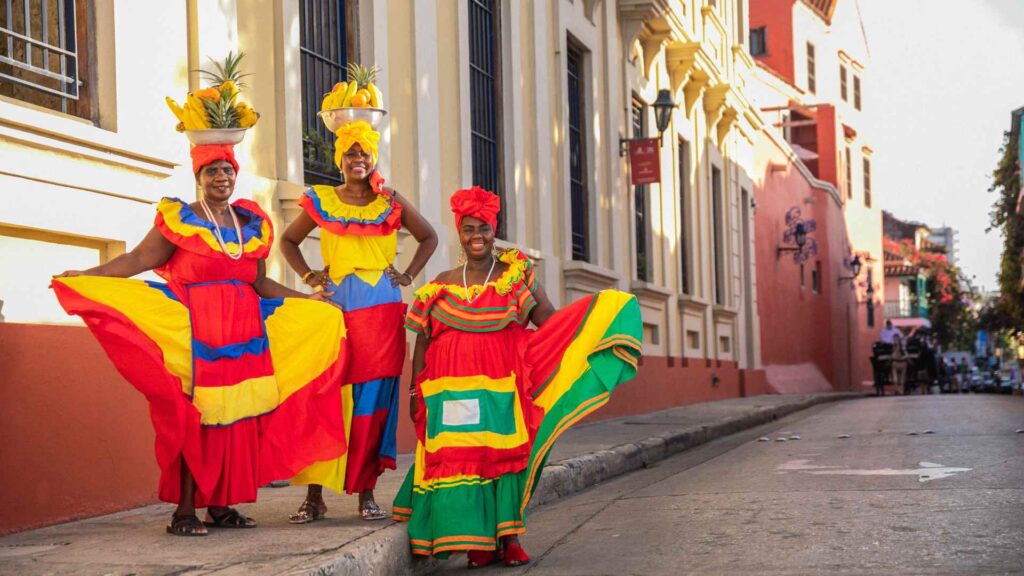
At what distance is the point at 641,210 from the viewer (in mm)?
19391

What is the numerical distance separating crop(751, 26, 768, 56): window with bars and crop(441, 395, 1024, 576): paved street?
29337 mm

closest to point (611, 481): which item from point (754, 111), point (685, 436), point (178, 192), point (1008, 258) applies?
point (685, 436)

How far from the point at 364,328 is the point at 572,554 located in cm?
143

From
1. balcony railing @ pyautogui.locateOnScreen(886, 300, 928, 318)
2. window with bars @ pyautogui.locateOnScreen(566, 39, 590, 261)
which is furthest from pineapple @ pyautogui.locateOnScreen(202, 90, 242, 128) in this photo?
balcony railing @ pyautogui.locateOnScreen(886, 300, 928, 318)

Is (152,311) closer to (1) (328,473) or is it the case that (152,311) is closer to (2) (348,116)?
(1) (328,473)

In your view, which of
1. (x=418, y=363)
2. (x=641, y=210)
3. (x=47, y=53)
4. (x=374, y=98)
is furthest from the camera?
(x=641, y=210)

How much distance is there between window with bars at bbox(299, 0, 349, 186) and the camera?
9.41 meters

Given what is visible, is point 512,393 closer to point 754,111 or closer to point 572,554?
point 572,554

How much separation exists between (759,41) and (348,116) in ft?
114

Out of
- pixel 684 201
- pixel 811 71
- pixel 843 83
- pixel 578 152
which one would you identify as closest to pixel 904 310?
pixel 843 83

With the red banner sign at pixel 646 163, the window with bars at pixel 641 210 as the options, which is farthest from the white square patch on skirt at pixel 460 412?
the window with bars at pixel 641 210

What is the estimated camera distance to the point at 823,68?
42.8 m

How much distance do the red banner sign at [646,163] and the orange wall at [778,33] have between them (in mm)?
22616

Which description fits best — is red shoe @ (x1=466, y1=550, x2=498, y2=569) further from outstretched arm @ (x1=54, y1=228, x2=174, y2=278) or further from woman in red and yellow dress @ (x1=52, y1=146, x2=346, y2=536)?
outstretched arm @ (x1=54, y1=228, x2=174, y2=278)
